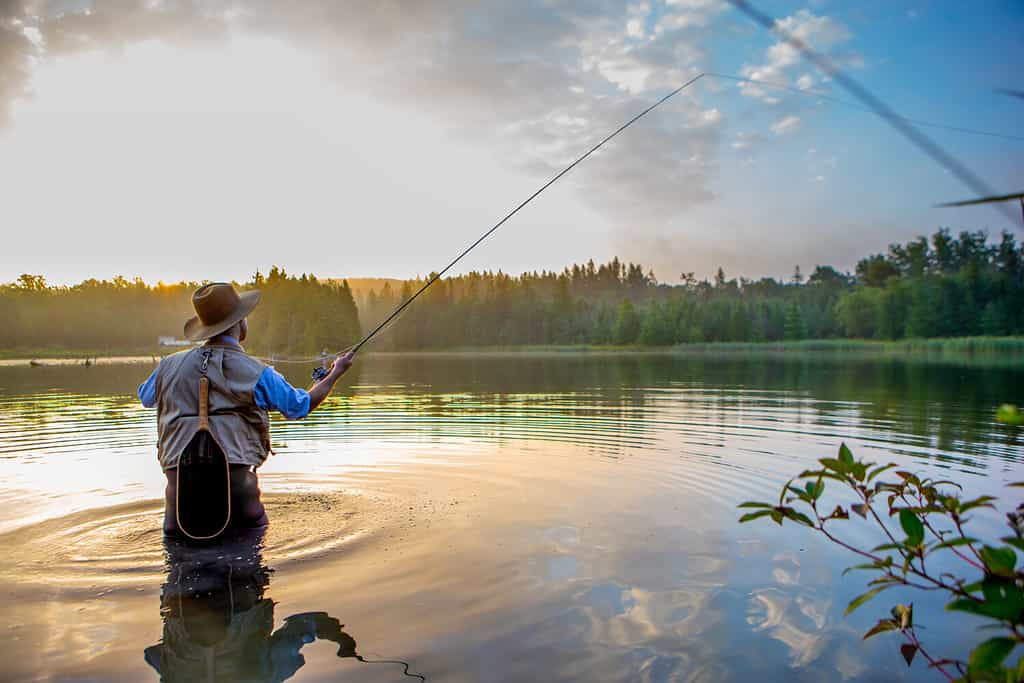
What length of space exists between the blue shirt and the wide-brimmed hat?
0.50 ft

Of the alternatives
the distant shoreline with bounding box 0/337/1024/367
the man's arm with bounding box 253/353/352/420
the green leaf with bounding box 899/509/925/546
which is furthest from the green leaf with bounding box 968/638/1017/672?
the distant shoreline with bounding box 0/337/1024/367

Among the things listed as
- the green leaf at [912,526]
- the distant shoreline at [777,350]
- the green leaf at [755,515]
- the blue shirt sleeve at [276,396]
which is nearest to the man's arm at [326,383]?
the blue shirt sleeve at [276,396]

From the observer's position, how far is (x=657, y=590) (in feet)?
18.9

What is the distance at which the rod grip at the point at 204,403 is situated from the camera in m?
5.78

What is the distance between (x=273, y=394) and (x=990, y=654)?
5.33 m

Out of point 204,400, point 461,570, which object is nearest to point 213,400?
point 204,400

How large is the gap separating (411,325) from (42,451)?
150092mm

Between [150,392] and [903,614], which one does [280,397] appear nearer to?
[150,392]

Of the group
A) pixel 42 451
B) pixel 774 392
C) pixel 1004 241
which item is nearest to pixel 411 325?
pixel 1004 241

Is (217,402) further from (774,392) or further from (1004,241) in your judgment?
(1004,241)

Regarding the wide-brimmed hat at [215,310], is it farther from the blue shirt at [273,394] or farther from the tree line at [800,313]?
the tree line at [800,313]

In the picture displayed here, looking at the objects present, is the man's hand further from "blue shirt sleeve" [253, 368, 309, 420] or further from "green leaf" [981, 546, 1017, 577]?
"green leaf" [981, 546, 1017, 577]

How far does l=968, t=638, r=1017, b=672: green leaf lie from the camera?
1572 mm

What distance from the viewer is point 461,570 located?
6.21m
